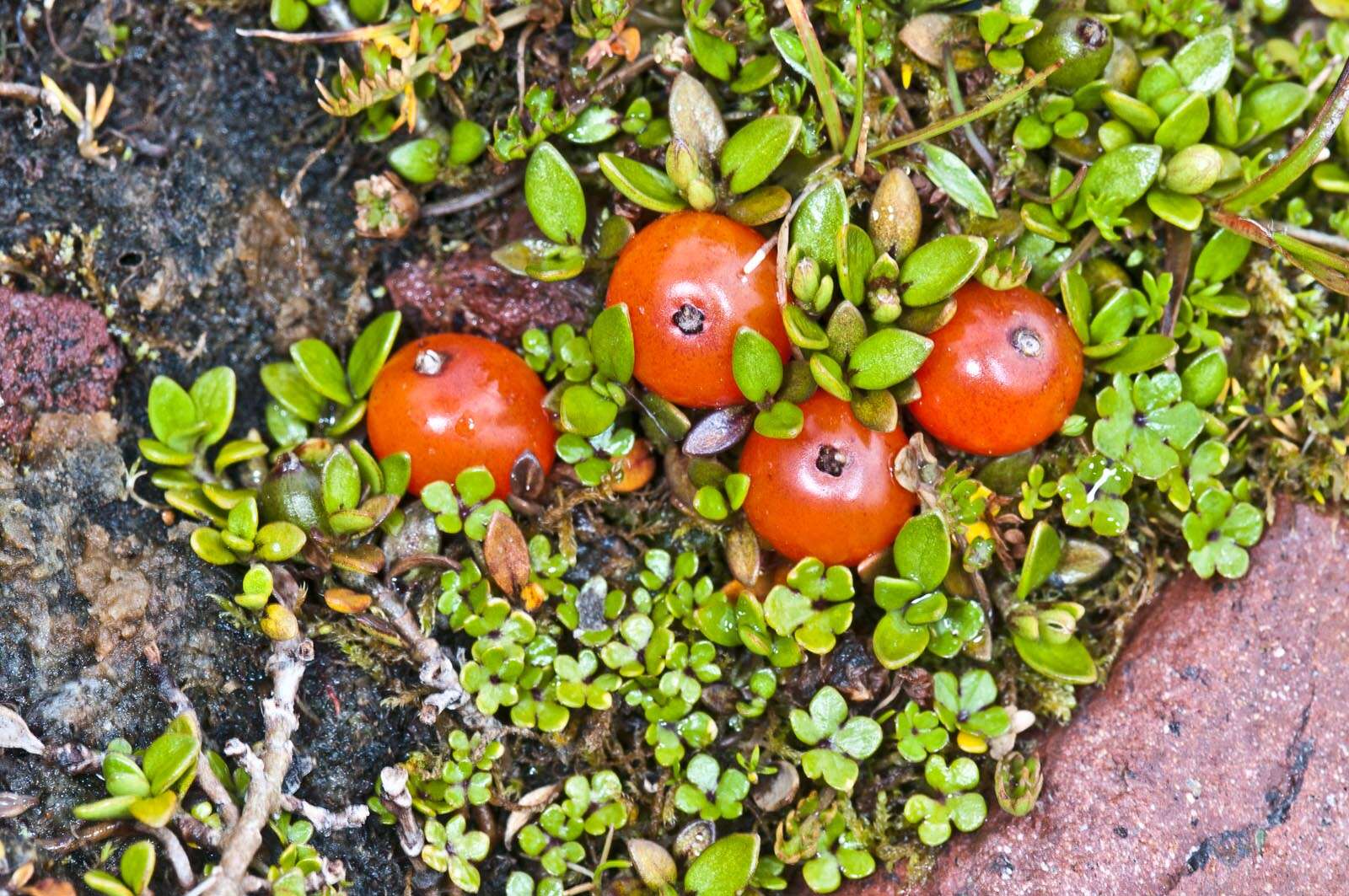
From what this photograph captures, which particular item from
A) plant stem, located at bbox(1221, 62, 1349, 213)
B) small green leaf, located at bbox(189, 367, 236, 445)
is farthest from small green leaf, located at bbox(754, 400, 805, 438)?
small green leaf, located at bbox(189, 367, 236, 445)

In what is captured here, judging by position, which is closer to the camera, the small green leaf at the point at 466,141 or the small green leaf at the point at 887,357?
the small green leaf at the point at 887,357

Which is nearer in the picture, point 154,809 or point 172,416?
point 154,809

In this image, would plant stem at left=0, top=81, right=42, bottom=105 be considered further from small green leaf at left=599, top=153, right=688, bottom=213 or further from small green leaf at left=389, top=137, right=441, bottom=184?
small green leaf at left=599, top=153, right=688, bottom=213

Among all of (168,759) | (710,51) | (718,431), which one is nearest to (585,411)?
(718,431)

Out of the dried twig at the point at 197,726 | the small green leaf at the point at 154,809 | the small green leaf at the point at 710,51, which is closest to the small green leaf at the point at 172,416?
the dried twig at the point at 197,726

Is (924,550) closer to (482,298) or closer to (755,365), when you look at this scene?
(755,365)

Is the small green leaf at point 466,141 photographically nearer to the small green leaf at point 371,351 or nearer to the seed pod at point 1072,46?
the small green leaf at point 371,351

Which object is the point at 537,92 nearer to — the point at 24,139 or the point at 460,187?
the point at 460,187
